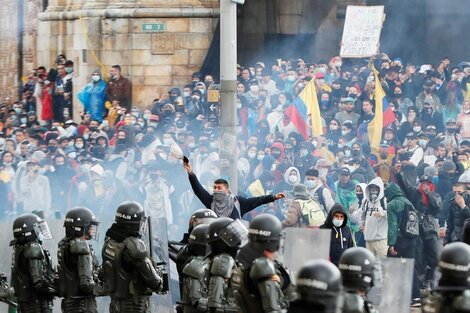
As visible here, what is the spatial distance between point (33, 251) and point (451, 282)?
581cm

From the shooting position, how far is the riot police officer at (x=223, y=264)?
523 inches

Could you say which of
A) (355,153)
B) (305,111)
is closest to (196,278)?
(355,153)

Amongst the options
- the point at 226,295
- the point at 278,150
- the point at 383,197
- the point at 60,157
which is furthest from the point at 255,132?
the point at 226,295

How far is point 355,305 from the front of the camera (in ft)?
34.9

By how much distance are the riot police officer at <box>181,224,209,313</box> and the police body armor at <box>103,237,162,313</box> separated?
0.34m

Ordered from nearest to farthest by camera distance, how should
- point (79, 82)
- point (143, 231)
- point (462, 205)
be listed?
point (143, 231), point (462, 205), point (79, 82)

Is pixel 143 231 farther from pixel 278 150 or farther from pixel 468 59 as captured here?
pixel 468 59

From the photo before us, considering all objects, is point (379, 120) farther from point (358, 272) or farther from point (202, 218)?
point (358, 272)

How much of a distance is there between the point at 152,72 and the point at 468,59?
509 cm

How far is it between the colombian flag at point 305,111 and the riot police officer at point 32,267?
7920mm

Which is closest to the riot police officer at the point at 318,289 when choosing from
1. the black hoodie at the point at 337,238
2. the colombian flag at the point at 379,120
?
the black hoodie at the point at 337,238

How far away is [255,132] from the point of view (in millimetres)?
23734

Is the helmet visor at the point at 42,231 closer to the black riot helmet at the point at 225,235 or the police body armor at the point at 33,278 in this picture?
the police body armor at the point at 33,278

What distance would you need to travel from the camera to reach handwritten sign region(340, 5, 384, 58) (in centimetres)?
2411
